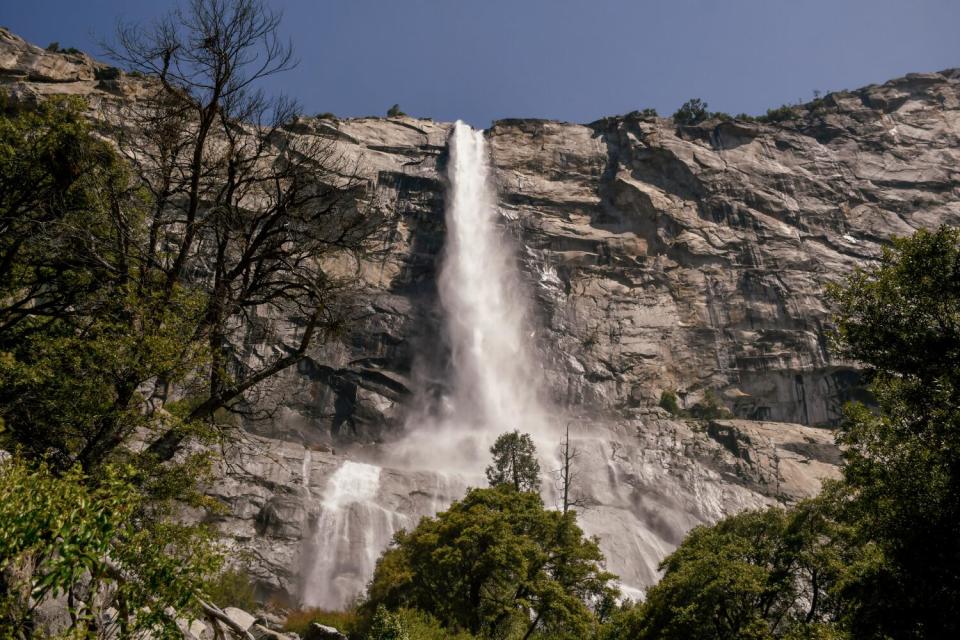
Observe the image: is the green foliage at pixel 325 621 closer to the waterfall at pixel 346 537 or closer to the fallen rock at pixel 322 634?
the fallen rock at pixel 322 634

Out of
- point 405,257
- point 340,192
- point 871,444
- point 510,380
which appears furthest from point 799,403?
point 340,192

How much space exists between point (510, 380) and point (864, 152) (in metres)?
57.2

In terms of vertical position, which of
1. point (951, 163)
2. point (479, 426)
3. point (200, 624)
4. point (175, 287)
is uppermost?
point (951, 163)

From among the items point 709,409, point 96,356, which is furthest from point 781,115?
point 96,356

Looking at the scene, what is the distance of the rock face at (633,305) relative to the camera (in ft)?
133

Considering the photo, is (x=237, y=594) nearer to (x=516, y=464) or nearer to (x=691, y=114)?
(x=516, y=464)

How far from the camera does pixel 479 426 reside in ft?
173

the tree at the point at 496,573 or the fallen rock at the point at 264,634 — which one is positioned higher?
the tree at the point at 496,573

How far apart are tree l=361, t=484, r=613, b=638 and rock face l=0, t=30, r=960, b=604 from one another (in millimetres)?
15422

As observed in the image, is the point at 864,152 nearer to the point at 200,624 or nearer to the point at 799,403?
the point at 799,403

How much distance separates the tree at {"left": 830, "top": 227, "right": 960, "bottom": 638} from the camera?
9.27 metres

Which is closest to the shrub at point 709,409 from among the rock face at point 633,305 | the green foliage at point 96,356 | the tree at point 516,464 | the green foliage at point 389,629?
the rock face at point 633,305

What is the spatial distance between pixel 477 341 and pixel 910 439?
1911 inches

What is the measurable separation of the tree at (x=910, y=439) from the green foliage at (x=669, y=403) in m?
44.3
